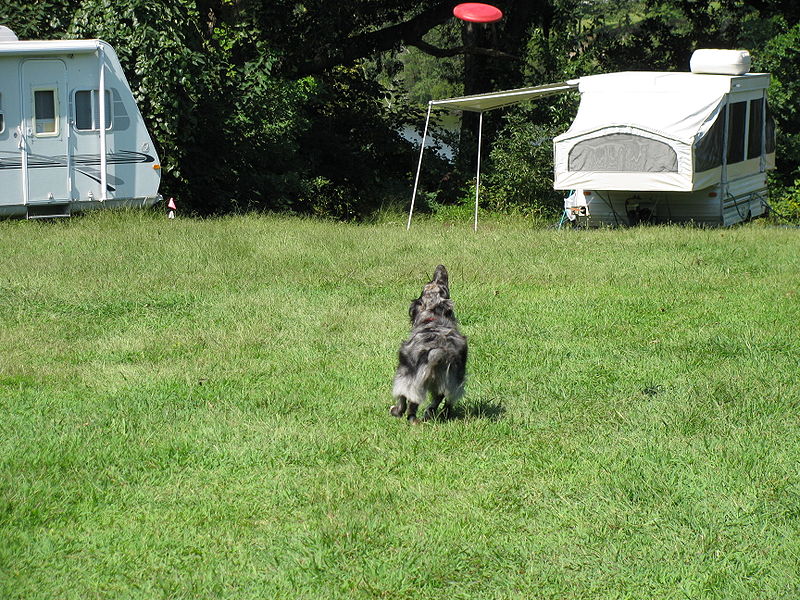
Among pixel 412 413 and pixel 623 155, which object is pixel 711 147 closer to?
pixel 623 155

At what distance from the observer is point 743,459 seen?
19.6 feet

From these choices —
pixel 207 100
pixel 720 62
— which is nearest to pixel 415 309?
pixel 720 62

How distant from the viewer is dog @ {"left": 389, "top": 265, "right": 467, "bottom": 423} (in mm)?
6168

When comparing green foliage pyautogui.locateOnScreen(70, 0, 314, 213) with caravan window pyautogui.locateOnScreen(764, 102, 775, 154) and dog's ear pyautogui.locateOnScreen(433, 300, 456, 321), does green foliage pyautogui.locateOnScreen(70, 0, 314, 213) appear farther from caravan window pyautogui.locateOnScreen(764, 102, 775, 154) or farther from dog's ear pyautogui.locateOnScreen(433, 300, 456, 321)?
dog's ear pyautogui.locateOnScreen(433, 300, 456, 321)

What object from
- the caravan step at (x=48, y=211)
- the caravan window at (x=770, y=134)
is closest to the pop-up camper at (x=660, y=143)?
the caravan window at (x=770, y=134)

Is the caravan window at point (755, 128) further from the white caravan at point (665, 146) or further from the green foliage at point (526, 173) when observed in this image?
the green foliage at point (526, 173)

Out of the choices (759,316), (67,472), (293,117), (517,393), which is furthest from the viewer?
(293,117)

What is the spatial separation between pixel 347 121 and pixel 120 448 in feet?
58.7

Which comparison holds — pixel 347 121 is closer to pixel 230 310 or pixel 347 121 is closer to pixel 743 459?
pixel 230 310

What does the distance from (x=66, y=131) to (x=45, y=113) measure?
0.40 meters

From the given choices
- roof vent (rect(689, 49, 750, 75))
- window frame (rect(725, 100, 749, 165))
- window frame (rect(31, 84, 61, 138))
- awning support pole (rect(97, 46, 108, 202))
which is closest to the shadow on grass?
awning support pole (rect(97, 46, 108, 202))

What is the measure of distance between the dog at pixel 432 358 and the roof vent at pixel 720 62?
1221cm

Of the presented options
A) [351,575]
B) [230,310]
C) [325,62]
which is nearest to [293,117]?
[325,62]

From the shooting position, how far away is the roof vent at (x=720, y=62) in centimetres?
1709
